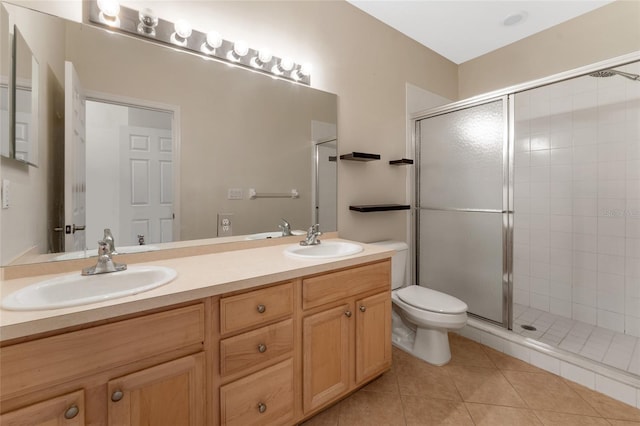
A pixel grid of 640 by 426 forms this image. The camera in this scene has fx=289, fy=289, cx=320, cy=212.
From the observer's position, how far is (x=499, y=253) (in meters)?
2.17

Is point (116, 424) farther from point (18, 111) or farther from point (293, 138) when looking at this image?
point (293, 138)

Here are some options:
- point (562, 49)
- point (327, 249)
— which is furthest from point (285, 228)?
point (562, 49)

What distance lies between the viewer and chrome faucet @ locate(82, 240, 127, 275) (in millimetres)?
1145

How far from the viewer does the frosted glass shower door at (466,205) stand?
7.10 ft

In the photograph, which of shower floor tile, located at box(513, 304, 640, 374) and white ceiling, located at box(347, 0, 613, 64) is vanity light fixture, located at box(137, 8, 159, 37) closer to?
white ceiling, located at box(347, 0, 613, 64)

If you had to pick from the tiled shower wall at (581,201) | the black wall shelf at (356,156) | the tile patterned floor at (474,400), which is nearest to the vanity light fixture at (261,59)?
the black wall shelf at (356,156)

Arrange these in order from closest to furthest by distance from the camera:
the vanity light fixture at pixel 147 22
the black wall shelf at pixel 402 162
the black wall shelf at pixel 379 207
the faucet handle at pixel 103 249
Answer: the faucet handle at pixel 103 249, the vanity light fixture at pixel 147 22, the black wall shelf at pixel 379 207, the black wall shelf at pixel 402 162

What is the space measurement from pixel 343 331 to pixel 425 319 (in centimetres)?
69

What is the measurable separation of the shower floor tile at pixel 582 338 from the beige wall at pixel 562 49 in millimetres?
2117

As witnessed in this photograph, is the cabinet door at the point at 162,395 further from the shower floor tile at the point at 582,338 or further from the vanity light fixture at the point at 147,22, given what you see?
the shower floor tile at the point at 582,338

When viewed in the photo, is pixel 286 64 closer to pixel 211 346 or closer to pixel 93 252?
pixel 93 252

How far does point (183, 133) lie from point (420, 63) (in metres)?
2.32

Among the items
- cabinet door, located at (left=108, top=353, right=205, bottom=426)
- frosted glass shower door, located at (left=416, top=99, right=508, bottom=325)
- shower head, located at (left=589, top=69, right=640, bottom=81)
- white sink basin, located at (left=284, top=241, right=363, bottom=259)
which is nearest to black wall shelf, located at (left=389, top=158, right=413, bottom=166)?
frosted glass shower door, located at (left=416, top=99, right=508, bottom=325)

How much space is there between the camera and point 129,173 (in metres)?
1.37
